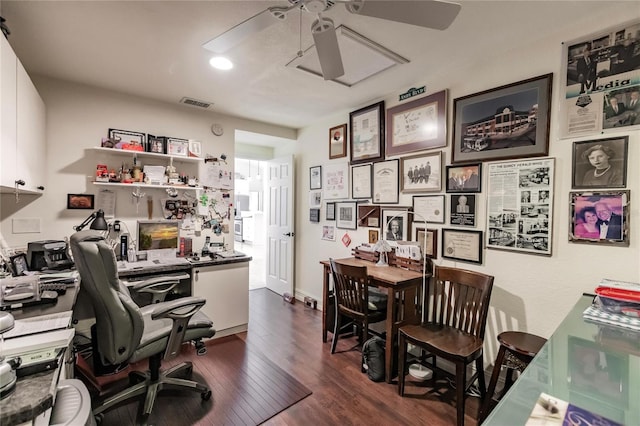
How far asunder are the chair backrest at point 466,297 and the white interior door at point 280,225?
94.7 inches

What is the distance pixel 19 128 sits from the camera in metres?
1.79

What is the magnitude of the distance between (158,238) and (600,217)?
3582mm

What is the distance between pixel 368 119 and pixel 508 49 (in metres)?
1.34

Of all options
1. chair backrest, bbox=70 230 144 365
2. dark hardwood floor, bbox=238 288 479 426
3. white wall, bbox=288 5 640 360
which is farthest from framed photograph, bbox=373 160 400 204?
chair backrest, bbox=70 230 144 365

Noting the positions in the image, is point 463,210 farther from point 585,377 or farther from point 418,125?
point 585,377

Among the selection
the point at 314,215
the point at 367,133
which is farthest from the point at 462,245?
the point at 314,215

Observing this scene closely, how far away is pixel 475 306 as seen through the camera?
6.84 feet

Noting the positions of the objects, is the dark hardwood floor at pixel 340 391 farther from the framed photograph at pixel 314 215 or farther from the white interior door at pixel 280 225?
the framed photograph at pixel 314 215

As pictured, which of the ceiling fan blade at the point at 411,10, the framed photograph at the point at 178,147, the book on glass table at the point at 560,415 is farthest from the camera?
the framed photograph at the point at 178,147

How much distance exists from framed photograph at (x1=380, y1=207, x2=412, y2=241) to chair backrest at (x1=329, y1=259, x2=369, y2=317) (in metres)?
0.66

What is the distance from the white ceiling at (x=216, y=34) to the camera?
165 cm

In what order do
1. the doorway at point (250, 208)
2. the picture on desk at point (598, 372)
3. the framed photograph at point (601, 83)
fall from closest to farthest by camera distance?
1. the picture on desk at point (598, 372)
2. the framed photograph at point (601, 83)
3. the doorway at point (250, 208)

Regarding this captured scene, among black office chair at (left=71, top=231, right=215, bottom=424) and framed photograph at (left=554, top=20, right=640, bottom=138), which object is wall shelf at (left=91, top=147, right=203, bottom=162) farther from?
framed photograph at (left=554, top=20, right=640, bottom=138)

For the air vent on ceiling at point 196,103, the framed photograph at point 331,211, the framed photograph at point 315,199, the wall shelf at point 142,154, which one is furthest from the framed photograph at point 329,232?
the air vent on ceiling at point 196,103
